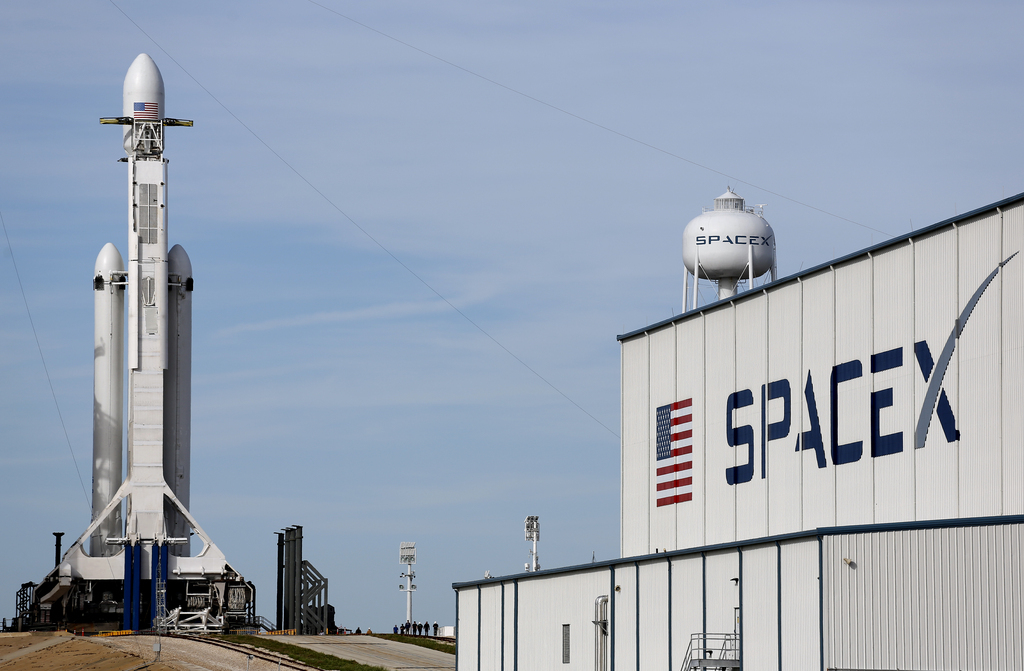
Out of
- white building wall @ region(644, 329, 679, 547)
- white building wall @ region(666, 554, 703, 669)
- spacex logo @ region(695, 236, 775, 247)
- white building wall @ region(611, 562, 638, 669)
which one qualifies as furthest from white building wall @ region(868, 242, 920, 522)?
spacex logo @ region(695, 236, 775, 247)

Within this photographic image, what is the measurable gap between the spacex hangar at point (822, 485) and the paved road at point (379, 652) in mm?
8111

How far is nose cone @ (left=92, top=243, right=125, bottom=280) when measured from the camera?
71500mm

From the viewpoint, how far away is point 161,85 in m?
71.1

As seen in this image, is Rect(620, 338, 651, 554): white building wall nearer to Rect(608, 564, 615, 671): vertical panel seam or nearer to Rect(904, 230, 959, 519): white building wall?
Rect(608, 564, 615, 671): vertical panel seam

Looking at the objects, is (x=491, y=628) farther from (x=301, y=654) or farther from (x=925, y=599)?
(x=925, y=599)

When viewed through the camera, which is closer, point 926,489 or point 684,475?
point 926,489

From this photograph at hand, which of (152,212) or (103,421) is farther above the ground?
(152,212)

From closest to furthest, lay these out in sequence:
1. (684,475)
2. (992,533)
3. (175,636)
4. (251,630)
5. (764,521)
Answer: (992,533), (764,521), (684,475), (175,636), (251,630)

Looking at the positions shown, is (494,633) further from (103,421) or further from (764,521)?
(103,421)

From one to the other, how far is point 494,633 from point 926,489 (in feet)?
55.4

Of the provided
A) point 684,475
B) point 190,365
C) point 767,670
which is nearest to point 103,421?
point 190,365

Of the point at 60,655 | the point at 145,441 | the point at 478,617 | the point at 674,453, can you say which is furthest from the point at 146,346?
the point at 674,453

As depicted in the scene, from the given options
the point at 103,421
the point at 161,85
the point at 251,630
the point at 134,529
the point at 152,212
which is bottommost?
the point at 251,630

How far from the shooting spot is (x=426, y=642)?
208 ft
